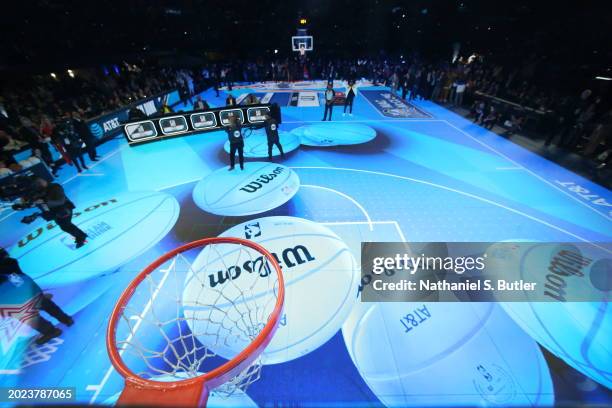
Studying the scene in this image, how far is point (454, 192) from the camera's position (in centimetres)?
845

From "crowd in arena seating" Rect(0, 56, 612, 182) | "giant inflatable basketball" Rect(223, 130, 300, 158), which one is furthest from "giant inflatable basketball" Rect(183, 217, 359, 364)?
"crowd in arena seating" Rect(0, 56, 612, 182)

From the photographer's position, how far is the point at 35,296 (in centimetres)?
409

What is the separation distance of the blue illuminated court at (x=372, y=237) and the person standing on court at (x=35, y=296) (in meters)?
0.20

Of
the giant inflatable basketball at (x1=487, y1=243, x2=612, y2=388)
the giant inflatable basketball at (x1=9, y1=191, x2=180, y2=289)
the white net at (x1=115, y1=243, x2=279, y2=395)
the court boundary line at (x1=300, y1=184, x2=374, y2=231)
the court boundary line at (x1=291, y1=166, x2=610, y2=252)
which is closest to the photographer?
the white net at (x1=115, y1=243, x2=279, y2=395)

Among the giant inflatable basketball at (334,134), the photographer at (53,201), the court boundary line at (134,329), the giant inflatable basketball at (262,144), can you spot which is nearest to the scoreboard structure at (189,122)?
the giant inflatable basketball at (262,144)

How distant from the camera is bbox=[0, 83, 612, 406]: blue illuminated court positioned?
12.7ft

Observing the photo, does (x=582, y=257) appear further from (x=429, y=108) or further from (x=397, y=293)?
(x=429, y=108)

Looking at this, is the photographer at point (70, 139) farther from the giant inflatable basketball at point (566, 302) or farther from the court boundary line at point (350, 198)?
the giant inflatable basketball at point (566, 302)

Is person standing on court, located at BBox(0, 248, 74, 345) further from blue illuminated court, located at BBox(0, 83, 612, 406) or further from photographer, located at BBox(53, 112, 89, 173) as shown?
photographer, located at BBox(53, 112, 89, 173)

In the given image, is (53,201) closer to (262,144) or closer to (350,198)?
(350,198)

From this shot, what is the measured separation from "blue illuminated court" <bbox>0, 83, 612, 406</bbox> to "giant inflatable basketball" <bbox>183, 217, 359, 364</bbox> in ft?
0.44

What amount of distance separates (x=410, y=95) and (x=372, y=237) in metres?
17.3

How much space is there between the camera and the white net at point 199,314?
13.5ft

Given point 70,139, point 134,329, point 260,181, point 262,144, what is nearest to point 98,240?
point 134,329
